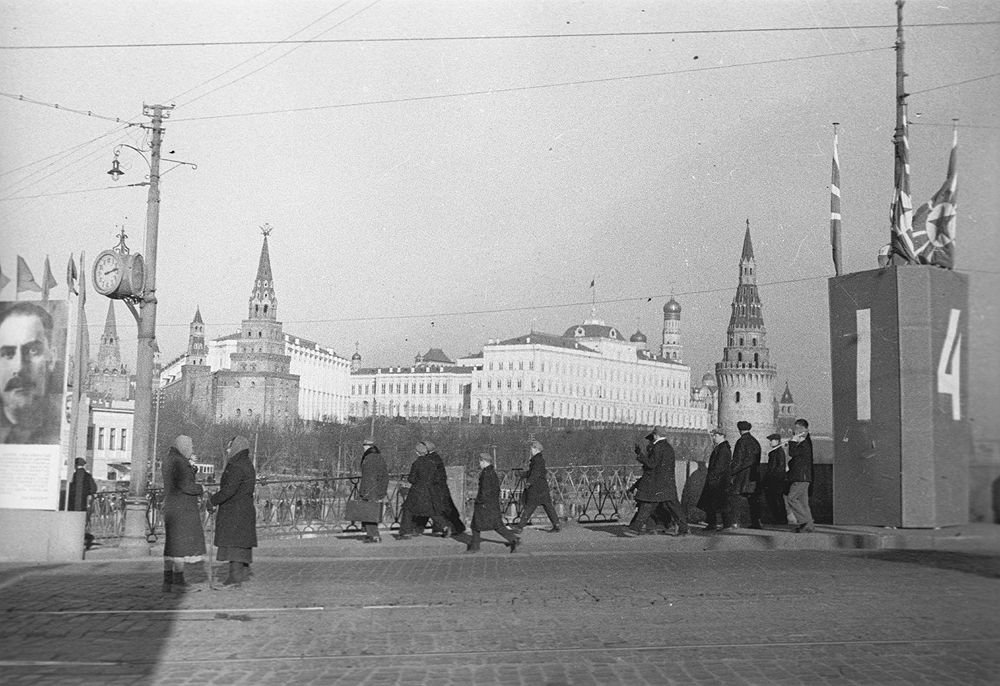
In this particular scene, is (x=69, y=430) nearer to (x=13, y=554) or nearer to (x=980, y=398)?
(x=13, y=554)

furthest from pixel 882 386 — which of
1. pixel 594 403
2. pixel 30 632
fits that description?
pixel 594 403

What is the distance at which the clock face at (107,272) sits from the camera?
18.1 m

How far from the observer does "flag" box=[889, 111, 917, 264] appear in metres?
15.7

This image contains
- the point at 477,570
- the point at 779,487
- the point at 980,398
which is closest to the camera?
the point at 980,398

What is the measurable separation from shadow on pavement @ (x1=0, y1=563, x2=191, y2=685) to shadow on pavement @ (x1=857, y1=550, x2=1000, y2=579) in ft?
22.7

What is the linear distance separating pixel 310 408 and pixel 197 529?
387 ft

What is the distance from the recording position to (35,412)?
14.7 meters

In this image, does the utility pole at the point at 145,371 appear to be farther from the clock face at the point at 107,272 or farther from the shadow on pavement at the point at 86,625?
the shadow on pavement at the point at 86,625

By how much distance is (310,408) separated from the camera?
128500 mm

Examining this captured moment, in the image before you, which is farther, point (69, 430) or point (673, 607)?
point (69, 430)

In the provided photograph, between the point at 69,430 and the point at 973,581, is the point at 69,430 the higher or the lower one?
the higher one

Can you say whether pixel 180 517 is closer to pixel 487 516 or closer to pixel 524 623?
pixel 524 623

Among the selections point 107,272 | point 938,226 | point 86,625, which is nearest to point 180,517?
point 86,625

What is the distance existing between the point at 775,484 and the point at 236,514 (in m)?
9.50
